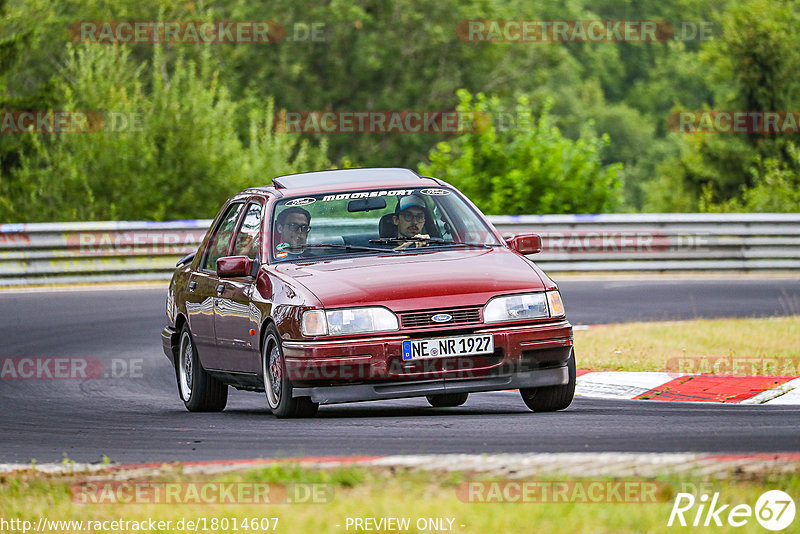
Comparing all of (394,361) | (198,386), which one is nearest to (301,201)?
(198,386)

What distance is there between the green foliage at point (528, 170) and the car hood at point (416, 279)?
17889 millimetres

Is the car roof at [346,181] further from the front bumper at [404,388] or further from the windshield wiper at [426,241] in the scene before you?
the front bumper at [404,388]

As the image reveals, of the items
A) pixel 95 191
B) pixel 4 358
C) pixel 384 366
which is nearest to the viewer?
pixel 384 366

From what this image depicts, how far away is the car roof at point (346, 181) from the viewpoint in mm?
9727

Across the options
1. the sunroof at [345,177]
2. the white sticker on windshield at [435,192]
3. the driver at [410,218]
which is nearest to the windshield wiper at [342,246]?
the driver at [410,218]

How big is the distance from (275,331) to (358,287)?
63 cm

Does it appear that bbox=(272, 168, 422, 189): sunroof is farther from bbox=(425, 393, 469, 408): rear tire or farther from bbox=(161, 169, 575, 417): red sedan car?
bbox=(425, 393, 469, 408): rear tire

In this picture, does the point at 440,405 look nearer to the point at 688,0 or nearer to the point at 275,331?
the point at 275,331

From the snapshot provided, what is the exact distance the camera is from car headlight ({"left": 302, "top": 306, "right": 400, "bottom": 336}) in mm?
8281

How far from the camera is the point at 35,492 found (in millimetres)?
6215

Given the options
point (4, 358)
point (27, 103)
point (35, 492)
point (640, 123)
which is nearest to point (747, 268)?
point (4, 358)

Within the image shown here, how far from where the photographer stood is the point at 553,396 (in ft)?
29.2

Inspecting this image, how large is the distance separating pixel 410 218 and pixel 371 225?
0.27 metres

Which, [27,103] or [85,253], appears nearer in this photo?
Answer: [85,253]
